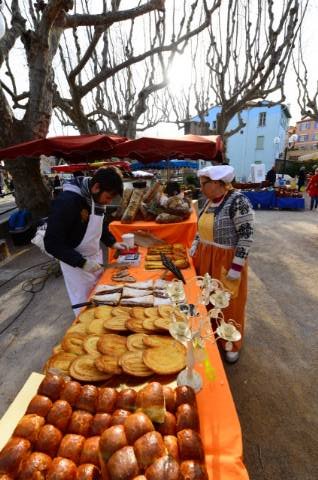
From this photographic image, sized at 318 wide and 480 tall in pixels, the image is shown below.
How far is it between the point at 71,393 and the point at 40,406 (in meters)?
0.12

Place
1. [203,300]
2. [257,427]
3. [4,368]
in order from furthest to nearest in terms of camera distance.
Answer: [4,368] < [257,427] < [203,300]

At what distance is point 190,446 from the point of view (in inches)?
35.2

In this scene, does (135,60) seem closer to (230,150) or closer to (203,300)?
(203,300)

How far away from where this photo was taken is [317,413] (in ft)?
7.29

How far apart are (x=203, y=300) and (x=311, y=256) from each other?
18.7ft

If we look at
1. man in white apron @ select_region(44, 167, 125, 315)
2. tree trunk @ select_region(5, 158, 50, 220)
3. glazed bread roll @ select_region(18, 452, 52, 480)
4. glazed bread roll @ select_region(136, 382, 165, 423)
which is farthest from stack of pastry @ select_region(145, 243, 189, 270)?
tree trunk @ select_region(5, 158, 50, 220)

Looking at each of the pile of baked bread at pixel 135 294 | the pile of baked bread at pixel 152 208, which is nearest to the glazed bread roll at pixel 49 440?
the pile of baked bread at pixel 135 294

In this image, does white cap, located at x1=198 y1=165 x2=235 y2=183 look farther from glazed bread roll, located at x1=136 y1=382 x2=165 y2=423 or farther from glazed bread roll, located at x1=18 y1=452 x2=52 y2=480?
glazed bread roll, located at x1=18 y1=452 x2=52 y2=480

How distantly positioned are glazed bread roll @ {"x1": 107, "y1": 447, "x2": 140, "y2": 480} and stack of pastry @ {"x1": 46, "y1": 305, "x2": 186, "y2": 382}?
1.54ft

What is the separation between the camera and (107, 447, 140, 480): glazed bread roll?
29.8 inches

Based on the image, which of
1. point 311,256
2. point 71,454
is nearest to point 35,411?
point 71,454

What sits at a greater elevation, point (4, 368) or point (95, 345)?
point (95, 345)

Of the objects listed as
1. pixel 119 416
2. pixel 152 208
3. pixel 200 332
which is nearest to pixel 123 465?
pixel 119 416

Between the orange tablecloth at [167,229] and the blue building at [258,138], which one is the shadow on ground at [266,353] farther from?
the blue building at [258,138]
